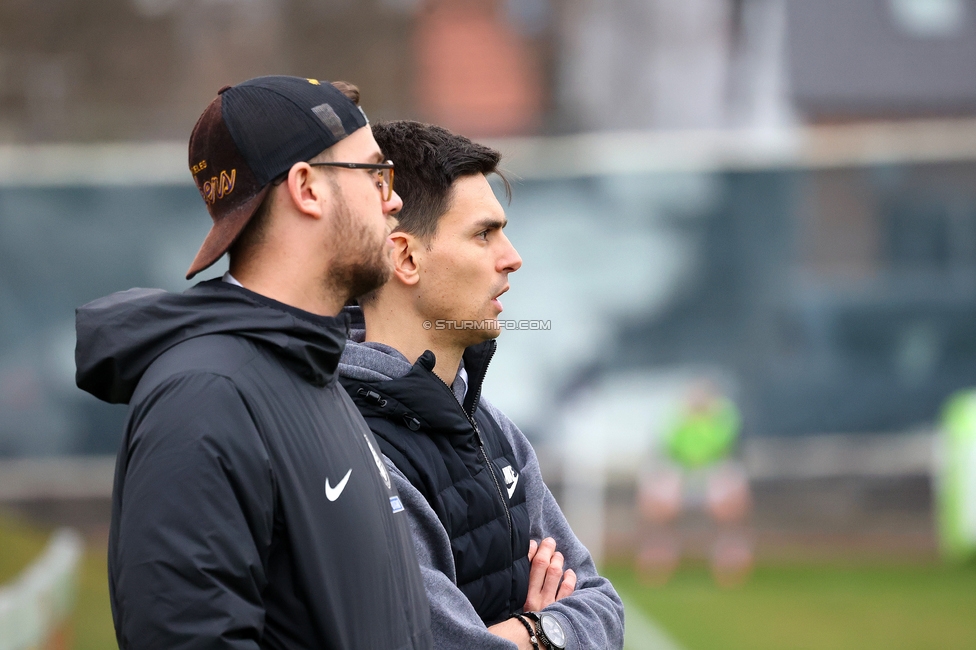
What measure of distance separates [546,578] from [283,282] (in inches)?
33.5

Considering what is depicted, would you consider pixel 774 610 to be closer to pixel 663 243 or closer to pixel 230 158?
pixel 663 243

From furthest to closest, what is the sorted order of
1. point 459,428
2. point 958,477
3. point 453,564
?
point 958,477 < point 459,428 < point 453,564

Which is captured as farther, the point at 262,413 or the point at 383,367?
the point at 383,367

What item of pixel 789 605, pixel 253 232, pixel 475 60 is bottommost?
pixel 789 605

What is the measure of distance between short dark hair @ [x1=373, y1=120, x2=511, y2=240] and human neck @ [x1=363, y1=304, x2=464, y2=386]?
0.17 meters

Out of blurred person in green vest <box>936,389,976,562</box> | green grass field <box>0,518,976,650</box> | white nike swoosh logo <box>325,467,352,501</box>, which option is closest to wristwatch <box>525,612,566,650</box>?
white nike swoosh logo <box>325,467,352,501</box>

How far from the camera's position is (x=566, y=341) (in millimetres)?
10461

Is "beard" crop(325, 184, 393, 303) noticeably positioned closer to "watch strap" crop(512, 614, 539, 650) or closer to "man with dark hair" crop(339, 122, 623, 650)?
"man with dark hair" crop(339, 122, 623, 650)

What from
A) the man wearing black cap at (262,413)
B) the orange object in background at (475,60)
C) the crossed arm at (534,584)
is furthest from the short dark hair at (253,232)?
the orange object in background at (475,60)

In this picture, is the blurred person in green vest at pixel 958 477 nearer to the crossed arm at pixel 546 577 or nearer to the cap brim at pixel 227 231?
the crossed arm at pixel 546 577

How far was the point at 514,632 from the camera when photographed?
2014 mm

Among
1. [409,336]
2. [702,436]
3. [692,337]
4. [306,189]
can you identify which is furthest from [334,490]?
[692,337]

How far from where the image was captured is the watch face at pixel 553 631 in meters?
2.03

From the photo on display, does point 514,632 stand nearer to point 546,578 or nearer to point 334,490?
point 546,578
